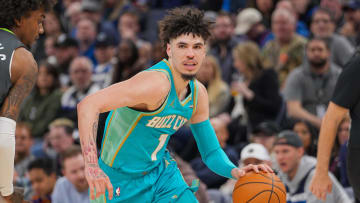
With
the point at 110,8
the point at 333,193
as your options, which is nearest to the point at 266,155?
the point at 333,193

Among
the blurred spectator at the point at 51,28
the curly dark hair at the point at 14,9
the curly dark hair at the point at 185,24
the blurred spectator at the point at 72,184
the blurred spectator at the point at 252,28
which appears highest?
the curly dark hair at the point at 14,9

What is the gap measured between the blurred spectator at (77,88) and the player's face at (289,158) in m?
3.91

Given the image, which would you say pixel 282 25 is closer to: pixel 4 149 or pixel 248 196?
pixel 248 196

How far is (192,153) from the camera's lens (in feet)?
27.5

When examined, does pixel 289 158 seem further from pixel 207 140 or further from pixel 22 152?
pixel 22 152

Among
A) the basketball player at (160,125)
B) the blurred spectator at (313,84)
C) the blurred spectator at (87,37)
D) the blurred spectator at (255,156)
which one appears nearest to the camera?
the basketball player at (160,125)

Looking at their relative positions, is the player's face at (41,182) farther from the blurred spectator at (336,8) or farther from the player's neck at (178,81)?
the blurred spectator at (336,8)

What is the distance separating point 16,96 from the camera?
150 inches

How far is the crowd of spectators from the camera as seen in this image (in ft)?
24.1

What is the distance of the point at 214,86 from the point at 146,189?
15.5 feet

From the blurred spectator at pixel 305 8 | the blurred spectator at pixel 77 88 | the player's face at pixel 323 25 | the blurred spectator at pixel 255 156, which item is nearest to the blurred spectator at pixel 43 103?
the blurred spectator at pixel 77 88

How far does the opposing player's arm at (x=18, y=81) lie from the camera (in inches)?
150

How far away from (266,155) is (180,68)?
280 centimetres

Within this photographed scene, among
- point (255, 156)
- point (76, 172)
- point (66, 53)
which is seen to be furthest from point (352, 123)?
point (66, 53)
